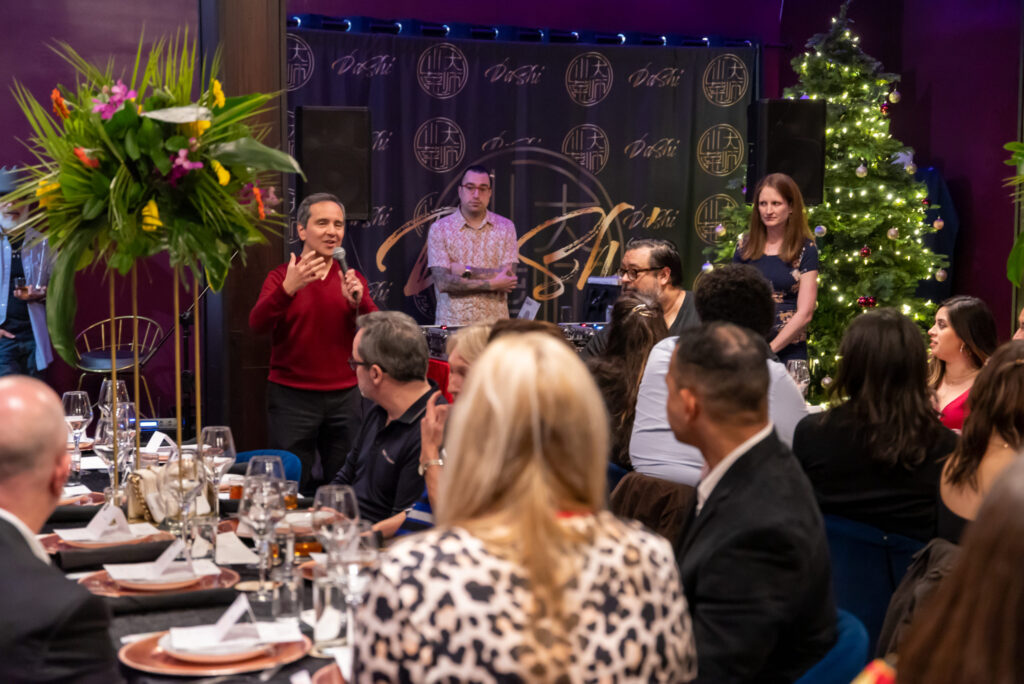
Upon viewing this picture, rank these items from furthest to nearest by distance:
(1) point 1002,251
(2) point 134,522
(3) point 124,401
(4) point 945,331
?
(1) point 1002,251 < (4) point 945,331 < (3) point 124,401 < (2) point 134,522

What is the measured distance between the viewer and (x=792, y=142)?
23.9ft

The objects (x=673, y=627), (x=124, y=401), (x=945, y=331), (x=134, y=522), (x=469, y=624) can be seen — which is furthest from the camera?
(x=945, y=331)

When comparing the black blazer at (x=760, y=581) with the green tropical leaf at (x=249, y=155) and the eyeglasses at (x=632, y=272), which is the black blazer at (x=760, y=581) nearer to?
the green tropical leaf at (x=249, y=155)

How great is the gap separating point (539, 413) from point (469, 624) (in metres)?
0.27

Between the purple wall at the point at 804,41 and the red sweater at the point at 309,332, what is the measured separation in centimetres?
376

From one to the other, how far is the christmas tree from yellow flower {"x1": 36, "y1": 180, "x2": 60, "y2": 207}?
6.33m

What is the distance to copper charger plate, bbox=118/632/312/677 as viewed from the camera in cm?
194

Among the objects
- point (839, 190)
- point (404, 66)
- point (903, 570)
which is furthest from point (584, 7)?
point (903, 570)

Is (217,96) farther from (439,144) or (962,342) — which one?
(439,144)

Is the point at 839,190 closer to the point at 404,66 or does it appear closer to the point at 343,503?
the point at 404,66

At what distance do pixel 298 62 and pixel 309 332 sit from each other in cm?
427

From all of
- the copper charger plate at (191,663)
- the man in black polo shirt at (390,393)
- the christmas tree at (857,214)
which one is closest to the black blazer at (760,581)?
the copper charger plate at (191,663)

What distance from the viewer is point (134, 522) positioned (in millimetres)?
3027

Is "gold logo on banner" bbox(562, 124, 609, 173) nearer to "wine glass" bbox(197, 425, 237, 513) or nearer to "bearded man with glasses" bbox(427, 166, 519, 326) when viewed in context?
"bearded man with glasses" bbox(427, 166, 519, 326)
